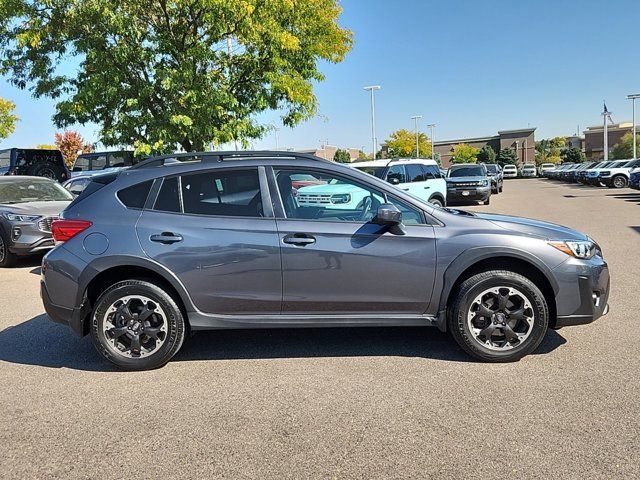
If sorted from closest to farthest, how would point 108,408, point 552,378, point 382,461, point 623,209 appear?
point 382,461 < point 108,408 < point 552,378 < point 623,209

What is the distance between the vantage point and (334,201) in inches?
182

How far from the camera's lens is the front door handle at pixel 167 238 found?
426 cm

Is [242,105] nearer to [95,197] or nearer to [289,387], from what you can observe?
[95,197]

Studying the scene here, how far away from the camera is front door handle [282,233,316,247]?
13.8ft

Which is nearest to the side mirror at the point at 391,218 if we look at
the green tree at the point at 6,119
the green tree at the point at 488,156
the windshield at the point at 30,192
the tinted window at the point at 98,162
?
the windshield at the point at 30,192

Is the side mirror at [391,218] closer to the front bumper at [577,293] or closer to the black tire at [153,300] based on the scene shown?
the front bumper at [577,293]

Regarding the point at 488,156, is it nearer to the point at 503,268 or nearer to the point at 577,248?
the point at 577,248

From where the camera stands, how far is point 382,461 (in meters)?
2.95

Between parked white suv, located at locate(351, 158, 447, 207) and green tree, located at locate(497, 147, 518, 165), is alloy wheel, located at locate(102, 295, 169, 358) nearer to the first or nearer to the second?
parked white suv, located at locate(351, 158, 447, 207)

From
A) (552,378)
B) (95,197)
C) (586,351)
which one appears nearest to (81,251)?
(95,197)

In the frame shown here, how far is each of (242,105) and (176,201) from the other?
32.1 feet

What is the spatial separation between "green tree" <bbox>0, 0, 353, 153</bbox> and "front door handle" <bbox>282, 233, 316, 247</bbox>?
832 cm

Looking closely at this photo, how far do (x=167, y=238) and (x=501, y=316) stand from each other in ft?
8.95

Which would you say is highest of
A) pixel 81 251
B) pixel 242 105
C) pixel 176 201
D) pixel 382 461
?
pixel 242 105
